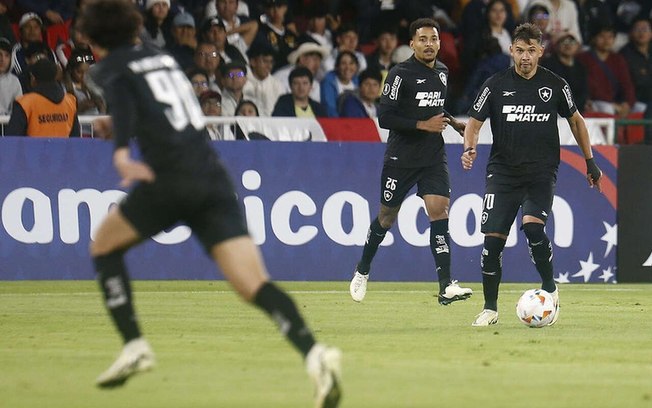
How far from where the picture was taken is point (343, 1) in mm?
21938

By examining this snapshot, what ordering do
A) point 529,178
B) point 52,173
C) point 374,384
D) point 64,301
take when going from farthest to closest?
point 52,173 → point 64,301 → point 529,178 → point 374,384

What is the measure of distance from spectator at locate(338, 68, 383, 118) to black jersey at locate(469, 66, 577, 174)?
6896 mm

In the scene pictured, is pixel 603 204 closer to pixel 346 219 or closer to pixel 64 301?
pixel 346 219

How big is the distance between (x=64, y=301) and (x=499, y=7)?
8986 millimetres

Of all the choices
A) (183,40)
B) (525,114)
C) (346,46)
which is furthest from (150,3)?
(525,114)

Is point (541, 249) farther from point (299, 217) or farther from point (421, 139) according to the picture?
point (299, 217)

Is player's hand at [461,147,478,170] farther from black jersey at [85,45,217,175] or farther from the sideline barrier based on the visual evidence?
the sideline barrier

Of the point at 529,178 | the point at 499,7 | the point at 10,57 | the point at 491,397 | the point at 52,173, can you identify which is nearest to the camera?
the point at 491,397

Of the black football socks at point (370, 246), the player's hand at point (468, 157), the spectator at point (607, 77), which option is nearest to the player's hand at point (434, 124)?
the black football socks at point (370, 246)

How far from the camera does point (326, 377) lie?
6801mm

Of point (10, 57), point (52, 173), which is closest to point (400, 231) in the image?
point (52, 173)

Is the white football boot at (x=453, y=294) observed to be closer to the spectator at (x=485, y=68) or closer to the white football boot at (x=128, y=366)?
the white football boot at (x=128, y=366)

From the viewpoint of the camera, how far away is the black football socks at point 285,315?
23.2ft

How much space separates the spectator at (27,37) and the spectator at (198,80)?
173 centimetres
